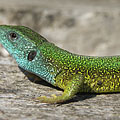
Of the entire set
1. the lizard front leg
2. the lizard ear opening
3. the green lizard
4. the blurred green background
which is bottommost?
the lizard front leg

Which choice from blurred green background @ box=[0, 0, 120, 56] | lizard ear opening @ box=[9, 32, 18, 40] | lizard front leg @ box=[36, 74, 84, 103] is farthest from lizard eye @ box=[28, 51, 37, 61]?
blurred green background @ box=[0, 0, 120, 56]

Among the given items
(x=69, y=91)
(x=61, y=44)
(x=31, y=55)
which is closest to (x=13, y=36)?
(x=31, y=55)

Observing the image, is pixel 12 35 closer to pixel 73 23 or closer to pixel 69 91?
pixel 69 91

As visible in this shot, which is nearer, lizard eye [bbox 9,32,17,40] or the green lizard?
the green lizard

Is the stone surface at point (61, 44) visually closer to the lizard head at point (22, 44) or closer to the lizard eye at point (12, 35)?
the lizard head at point (22, 44)

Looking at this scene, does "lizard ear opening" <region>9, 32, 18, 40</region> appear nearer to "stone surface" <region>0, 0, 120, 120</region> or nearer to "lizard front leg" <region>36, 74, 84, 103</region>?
"stone surface" <region>0, 0, 120, 120</region>

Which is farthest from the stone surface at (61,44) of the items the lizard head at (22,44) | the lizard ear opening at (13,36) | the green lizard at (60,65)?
the lizard ear opening at (13,36)
